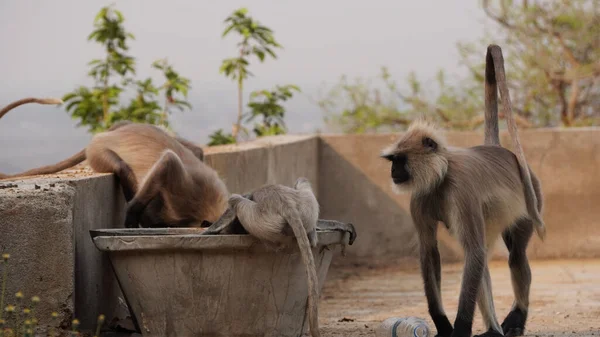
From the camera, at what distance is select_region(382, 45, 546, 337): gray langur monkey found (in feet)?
15.5

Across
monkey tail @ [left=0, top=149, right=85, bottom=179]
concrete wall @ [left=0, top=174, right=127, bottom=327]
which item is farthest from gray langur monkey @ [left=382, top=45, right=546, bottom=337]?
monkey tail @ [left=0, top=149, right=85, bottom=179]

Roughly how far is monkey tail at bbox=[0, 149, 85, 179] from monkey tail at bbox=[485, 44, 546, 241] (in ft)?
8.75

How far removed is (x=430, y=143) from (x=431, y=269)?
649 millimetres

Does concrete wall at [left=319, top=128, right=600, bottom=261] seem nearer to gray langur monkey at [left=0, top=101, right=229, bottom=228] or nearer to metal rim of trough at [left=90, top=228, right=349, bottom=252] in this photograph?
gray langur monkey at [left=0, top=101, right=229, bottom=228]

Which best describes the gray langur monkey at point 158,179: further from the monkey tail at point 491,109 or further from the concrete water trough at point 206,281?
the monkey tail at point 491,109

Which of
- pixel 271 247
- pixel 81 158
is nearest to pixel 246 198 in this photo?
pixel 271 247

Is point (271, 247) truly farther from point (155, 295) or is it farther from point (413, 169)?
point (413, 169)

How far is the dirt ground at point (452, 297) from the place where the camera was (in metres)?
5.99

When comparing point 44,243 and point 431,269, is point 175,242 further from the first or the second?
point 431,269

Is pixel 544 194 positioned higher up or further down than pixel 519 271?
further down

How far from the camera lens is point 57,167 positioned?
20.7 feet

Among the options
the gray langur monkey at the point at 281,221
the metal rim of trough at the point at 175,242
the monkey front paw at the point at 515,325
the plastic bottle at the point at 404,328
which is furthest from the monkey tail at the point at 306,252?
the monkey front paw at the point at 515,325

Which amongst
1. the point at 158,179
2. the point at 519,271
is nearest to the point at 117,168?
the point at 158,179

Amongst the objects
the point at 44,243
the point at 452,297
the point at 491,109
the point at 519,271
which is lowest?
the point at 452,297
